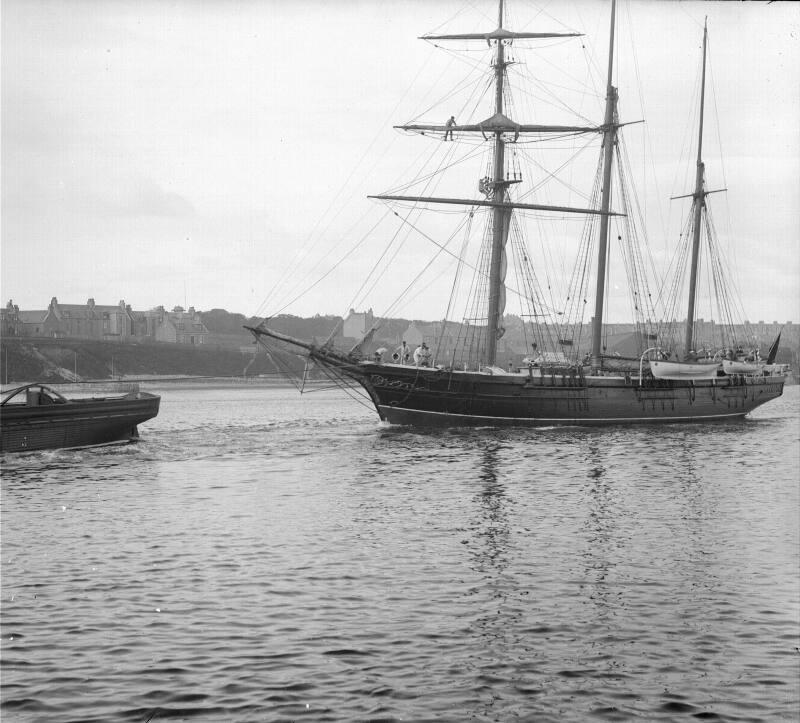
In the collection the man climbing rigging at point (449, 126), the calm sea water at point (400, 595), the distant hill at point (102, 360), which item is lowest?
the calm sea water at point (400, 595)

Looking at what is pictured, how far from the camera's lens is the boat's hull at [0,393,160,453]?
3459 cm

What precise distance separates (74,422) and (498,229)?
2586 centimetres

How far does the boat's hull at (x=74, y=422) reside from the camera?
3459 cm

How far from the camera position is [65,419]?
36438 millimetres

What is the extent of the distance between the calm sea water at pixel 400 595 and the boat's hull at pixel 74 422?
318cm

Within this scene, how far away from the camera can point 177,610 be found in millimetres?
14562

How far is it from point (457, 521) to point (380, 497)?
4.34 m

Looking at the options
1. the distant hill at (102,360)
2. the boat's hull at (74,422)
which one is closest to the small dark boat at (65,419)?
the boat's hull at (74,422)

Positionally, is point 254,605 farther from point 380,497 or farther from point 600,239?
point 600,239

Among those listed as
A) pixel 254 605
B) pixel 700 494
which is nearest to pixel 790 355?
pixel 700 494

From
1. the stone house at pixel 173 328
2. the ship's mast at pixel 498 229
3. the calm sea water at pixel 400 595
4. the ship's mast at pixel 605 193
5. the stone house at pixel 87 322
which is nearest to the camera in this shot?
the calm sea water at pixel 400 595

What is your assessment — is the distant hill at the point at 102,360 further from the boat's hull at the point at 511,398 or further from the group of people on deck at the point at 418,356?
the boat's hull at the point at 511,398

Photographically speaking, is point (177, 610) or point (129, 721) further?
point (177, 610)

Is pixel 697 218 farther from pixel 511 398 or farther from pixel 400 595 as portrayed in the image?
pixel 400 595
